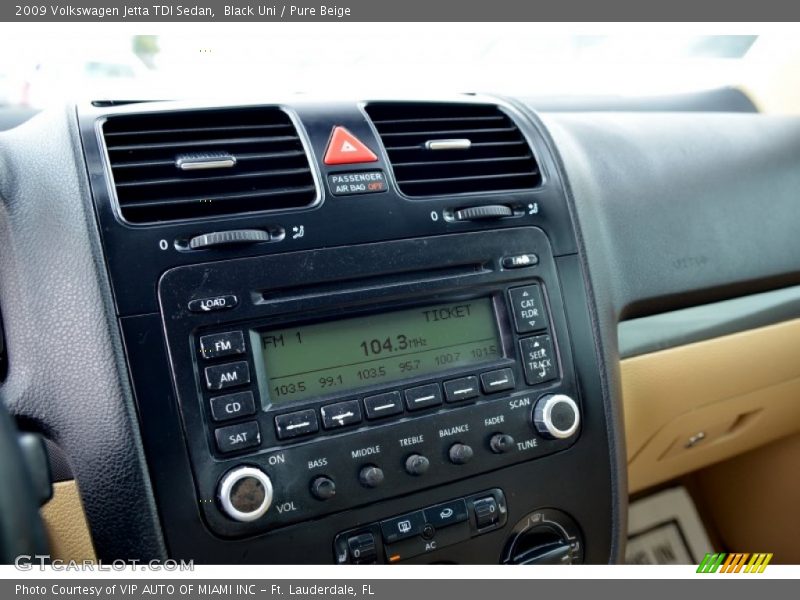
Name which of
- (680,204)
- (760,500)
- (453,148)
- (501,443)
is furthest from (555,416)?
(760,500)

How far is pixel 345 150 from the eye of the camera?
3.76 ft

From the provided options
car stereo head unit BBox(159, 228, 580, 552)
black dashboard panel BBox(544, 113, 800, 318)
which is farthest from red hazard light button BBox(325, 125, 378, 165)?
black dashboard panel BBox(544, 113, 800, 318)

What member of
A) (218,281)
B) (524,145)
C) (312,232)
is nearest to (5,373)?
(218,281)

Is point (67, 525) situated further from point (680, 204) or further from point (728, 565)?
point (680, 204)

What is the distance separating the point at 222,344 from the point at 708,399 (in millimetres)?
1072

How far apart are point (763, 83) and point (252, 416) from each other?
1.72 metres

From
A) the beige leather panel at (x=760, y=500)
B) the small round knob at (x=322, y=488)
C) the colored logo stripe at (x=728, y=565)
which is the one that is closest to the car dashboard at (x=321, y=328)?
the small round knob at (x=322, y=488)

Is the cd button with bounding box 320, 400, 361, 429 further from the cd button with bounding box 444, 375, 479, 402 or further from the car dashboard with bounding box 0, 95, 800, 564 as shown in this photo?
the cd button with bounding box 444, 375, 479, 402

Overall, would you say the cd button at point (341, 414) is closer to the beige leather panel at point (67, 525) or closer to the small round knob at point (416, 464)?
the small round knob at point (416, 464)

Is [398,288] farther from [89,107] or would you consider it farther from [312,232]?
[89,107]

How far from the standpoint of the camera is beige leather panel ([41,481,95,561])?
3.28 feet

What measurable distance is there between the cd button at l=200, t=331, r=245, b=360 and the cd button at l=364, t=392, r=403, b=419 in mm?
195

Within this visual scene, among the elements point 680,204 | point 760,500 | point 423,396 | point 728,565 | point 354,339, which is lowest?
point 760,500

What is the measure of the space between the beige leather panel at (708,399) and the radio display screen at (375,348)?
1.33 feet
